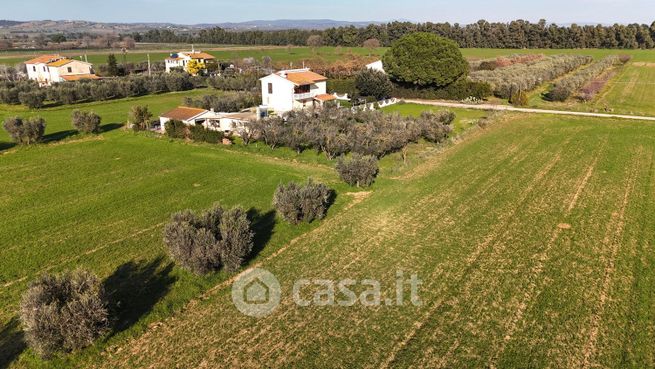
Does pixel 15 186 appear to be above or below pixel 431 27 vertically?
below

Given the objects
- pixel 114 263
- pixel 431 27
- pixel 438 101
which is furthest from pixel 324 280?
pixel 431 27

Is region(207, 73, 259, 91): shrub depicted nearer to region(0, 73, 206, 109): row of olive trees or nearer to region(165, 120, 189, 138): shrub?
region(0, 73, 206, 109): row of olive trees

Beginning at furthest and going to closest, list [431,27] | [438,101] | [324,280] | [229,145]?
[431,27]
[438,101]
[229,145]
[324,280]

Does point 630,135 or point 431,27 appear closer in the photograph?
point 630,135

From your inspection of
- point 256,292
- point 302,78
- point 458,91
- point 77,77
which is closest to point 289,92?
point 302,78

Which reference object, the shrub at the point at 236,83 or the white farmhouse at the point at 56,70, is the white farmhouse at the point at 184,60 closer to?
the white farmhouse at the point at 56,70

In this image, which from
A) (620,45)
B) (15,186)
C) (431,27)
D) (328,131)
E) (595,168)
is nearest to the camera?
(15,186)

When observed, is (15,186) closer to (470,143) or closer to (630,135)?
(470,143)

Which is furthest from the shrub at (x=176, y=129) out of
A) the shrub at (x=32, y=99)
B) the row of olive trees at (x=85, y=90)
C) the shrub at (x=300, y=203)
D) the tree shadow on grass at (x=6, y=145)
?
the row of olive trees at (x=85, y=90)
